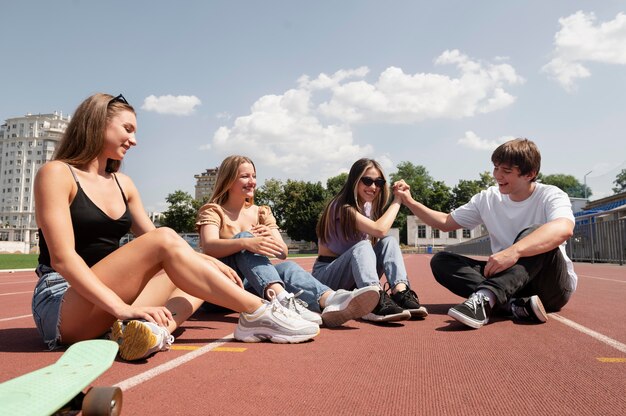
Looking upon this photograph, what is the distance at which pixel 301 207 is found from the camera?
7112cm

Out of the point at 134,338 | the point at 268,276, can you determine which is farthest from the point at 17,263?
the point at 134,338

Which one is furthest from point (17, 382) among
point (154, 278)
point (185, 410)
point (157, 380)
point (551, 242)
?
point (551, 242)

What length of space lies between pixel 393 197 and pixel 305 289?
1.59 m

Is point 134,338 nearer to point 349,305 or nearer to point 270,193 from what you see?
point 349,305

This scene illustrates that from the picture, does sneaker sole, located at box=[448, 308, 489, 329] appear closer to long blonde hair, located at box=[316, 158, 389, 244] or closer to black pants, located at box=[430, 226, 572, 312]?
black pants, located at box=[430, 226, 572, 312]

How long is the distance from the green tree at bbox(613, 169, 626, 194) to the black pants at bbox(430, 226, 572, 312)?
383ft

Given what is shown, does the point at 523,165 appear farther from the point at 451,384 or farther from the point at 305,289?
the point at 451,384

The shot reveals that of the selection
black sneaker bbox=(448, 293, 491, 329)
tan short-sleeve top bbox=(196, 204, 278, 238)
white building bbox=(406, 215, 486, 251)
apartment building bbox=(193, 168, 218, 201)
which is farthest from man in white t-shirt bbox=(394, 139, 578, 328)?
apartment building bbox=(193, 168, 218, 201)

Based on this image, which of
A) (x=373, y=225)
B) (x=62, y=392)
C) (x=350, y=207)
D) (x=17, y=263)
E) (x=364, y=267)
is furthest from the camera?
(x=17, y=263)

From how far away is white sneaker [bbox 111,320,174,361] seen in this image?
96.0 inches

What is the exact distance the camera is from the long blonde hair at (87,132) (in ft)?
9.22

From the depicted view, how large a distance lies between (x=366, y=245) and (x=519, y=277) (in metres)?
1.27

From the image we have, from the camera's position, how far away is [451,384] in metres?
2.13

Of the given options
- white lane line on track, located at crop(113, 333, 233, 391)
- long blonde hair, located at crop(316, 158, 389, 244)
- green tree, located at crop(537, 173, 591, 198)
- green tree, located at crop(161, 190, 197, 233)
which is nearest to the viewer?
white lane line on track, located at crop(113, 333, 233, 391)
